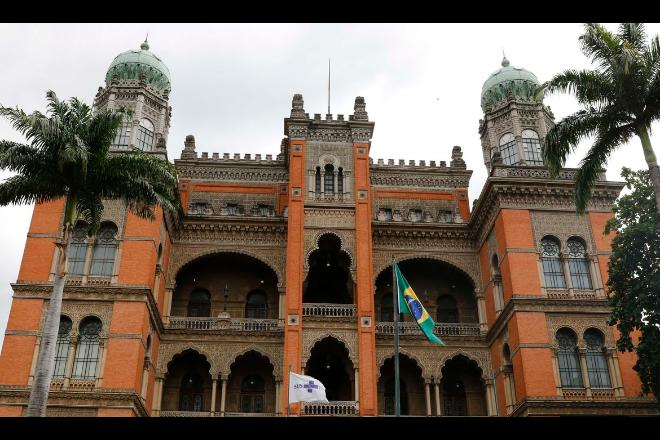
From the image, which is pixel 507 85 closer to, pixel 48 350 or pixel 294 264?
pixel 294 264

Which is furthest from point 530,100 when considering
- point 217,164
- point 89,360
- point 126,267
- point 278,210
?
point 89,360

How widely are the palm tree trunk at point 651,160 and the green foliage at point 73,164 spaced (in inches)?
620

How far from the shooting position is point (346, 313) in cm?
3180

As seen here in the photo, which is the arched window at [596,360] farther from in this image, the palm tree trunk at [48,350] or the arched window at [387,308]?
the palm tree trunk at [48,350]

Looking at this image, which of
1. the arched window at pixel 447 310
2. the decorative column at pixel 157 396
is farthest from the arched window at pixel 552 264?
the decorative column at pixel 157 396

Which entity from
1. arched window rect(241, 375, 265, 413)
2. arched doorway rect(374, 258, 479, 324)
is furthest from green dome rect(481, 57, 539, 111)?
arched window rect(241, 375, 265, 413)

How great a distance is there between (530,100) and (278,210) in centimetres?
1516

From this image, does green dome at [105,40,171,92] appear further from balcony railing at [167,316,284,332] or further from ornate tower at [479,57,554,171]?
ornate tower at [479,57,554,171]

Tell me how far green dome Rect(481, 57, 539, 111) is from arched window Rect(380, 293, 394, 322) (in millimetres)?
12136

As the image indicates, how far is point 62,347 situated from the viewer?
2794 centimetres

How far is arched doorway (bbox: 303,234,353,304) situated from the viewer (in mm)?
34250

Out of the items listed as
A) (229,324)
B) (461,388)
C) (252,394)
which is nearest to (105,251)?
(229,324)

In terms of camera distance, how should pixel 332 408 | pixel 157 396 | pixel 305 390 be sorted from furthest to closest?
1. pixel 157 396
2. pixel 332 408
3. pixel 305 390

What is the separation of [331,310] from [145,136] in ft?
45.5
